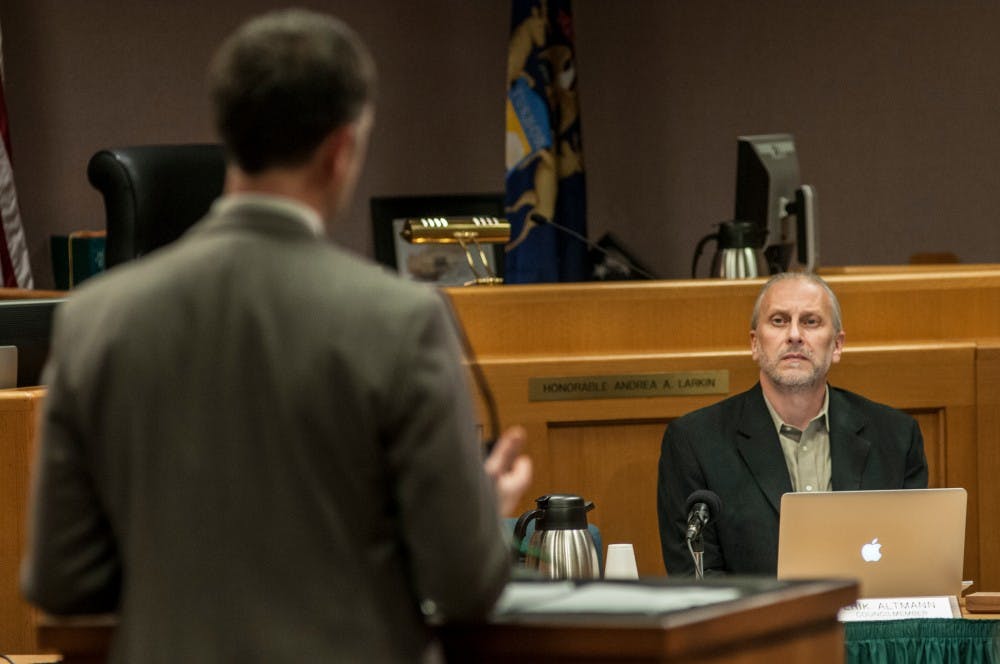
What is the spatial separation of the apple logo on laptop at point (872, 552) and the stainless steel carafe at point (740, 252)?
5.45 ft

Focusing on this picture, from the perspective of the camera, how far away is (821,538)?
295 cm

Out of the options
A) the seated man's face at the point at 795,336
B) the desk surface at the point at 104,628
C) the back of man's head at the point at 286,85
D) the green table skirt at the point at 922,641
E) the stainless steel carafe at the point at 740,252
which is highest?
the back of man's head at the point at 286,85

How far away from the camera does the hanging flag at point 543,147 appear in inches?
264

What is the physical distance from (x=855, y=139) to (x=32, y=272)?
12.8 feet

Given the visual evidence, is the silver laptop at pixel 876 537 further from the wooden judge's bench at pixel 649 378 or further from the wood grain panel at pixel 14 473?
the wood grain panel at pixel 14 473

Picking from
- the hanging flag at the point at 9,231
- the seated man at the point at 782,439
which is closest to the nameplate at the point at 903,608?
the seated man at the point at 782,439

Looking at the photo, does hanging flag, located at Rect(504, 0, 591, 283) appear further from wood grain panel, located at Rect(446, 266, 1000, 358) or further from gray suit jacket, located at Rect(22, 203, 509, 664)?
gray suit jacket, located at Rect(22, 203, 509, 664)

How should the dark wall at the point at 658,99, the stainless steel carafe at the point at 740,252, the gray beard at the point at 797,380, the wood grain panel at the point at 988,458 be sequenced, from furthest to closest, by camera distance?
1. the dark wall at the point at 658,99
2. the stainless steel carafe at the point at 740,252
3. the wood grain panel at the point at 988,458
4. the gray beard at the point at 797,380

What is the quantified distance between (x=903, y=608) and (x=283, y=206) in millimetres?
1971

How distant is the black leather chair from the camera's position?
4641 mm

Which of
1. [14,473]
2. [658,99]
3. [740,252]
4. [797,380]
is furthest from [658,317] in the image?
[658,99]

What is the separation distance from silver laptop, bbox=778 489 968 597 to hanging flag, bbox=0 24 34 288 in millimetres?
4284

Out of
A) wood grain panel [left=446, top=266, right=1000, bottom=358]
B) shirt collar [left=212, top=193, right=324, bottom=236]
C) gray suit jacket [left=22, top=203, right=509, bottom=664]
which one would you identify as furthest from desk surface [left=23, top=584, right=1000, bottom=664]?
wood grain panel [left=446, top=266, right=1000, bottom=358]

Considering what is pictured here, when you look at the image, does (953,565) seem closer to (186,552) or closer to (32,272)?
(186,552)
